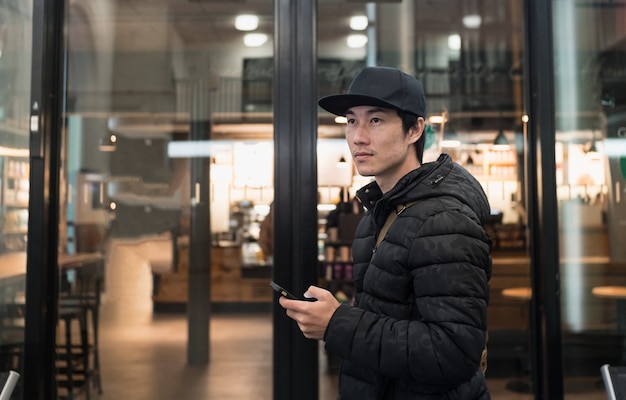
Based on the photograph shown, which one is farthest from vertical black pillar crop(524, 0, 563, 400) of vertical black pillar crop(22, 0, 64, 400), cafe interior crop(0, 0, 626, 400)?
vertical black pillar crop(22, 0, 64, 400)

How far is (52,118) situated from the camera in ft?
9.62

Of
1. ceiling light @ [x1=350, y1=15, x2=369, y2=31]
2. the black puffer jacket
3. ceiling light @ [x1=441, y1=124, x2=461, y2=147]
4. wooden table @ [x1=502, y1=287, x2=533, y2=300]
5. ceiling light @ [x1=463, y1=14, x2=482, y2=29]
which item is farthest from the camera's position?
ceiling light @ [x1=463, y1=14, x2=482, y2=29]

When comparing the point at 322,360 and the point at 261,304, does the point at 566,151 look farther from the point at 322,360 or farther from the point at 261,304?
the point at 261,304

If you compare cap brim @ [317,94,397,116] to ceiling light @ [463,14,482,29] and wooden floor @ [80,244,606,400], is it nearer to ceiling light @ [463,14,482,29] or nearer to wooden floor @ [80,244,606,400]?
wooden floor @ [80,244,606,400]

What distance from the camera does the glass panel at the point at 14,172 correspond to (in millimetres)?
2885

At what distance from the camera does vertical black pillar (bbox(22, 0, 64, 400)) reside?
9.19 ft

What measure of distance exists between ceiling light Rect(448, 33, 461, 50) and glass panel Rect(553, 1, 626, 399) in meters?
1.74

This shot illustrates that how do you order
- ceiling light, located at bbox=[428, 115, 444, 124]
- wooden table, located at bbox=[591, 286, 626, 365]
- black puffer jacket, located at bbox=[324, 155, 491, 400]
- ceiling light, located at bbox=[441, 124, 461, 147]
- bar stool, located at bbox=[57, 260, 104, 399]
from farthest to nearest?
ceiling light, located at bbox=[441, 124, 461, 147], ceiling light, located at bbox=[428, 115, 444, 124], bar stool, located at bbox=[57, 260, 104, 399], wooden table, located at bbox=[591, 286, 626, 365], black puffer jacket, located at bbox=[324, 155, 491, 400]

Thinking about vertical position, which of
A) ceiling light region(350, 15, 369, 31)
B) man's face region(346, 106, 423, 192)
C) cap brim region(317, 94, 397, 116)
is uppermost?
ceiling light region(350, 15, 369, 31)

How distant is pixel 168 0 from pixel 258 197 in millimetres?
1325

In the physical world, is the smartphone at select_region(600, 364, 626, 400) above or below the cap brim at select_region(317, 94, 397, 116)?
below

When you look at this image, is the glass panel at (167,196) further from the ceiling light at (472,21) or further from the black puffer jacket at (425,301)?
the black puffer jacket at (425,301)

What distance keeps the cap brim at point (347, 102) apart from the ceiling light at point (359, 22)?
235 cm

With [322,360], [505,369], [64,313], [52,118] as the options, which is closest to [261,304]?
[322,360]
